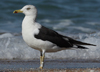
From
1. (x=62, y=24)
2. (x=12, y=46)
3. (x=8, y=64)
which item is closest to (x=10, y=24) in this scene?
(x=62, y=24)

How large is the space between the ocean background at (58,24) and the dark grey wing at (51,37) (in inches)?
83.4

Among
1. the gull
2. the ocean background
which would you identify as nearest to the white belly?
the gull

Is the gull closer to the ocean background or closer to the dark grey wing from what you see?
the dark grey wing

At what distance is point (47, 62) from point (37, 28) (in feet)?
6.29

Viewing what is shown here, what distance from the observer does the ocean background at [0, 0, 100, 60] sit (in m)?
8.29

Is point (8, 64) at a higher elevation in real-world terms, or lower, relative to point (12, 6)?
higher

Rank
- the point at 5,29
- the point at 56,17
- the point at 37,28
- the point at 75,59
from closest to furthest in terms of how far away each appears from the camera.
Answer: the point at 37,28
the point at 75,59
the point at 5,29
the point at 56,17

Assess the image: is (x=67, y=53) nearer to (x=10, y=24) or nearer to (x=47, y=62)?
(x=47, y=62)

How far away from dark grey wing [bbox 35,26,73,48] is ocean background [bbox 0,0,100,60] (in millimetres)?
2118

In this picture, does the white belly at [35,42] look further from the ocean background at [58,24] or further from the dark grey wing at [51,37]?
the ocean background at [58,24]

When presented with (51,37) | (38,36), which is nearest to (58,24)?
(51,37)

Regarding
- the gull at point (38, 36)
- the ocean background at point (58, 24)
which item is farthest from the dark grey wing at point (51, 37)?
the ocean background at point (58, 24)

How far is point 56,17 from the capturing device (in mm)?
15977

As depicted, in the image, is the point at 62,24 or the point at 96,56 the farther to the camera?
the point at 62,24
